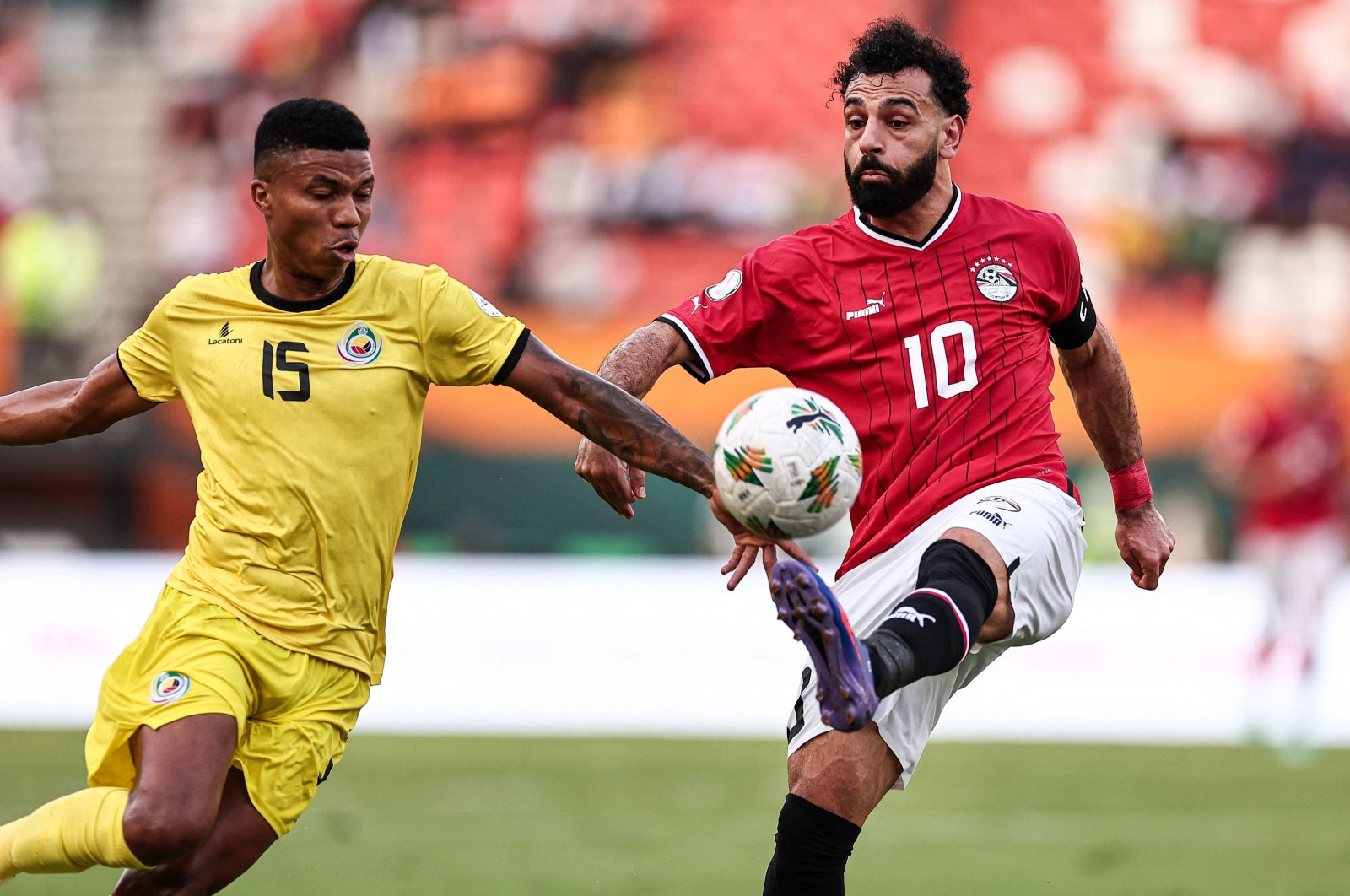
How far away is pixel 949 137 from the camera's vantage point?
18.1ft

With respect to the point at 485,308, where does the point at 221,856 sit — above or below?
below

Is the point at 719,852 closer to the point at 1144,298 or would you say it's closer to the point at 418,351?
the point at 418,351

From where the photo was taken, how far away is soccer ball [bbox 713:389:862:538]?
4.45 metres

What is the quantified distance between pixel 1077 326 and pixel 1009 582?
1052 millimetres

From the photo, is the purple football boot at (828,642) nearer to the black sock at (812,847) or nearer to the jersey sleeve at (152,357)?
the black sock at (812,847)

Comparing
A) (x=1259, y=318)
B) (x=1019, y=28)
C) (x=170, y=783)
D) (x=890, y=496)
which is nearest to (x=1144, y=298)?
(x=1259, y=318)

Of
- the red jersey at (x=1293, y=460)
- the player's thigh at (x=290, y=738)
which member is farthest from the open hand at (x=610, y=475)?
the red jersey at (x=1293, y=460)

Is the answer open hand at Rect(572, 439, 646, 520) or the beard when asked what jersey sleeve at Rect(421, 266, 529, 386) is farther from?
the beard

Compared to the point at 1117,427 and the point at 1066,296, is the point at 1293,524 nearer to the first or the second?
the point at 1117,427

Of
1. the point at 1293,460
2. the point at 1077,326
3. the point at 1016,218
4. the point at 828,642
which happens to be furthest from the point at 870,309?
the point at 1293,460

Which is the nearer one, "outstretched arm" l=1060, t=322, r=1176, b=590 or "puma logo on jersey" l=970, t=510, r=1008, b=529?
"puma logo on jersey" l=970, t=510, r=1008, b=529

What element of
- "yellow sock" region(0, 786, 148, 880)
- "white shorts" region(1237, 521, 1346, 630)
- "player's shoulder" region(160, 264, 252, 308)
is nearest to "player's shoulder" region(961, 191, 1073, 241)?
"player's shoulder" region(160, 264, 252, 308)

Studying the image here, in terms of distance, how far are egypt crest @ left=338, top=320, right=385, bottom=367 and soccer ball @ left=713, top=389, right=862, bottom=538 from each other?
1.11 meters

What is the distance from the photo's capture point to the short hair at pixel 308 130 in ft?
16.2
